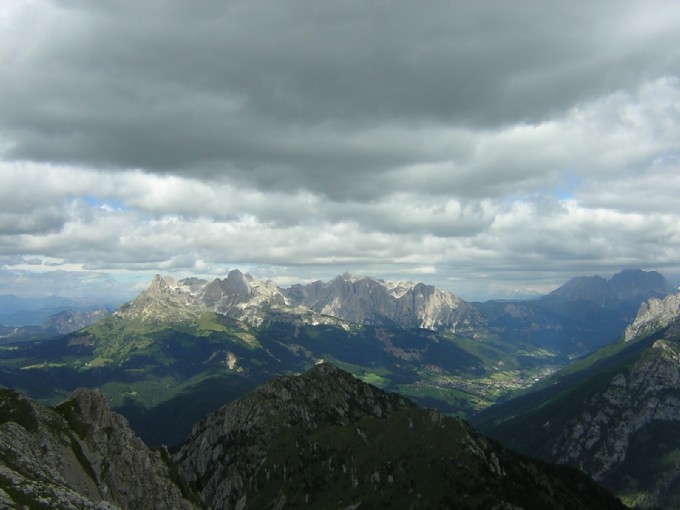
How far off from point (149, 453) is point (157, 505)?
21.4 m

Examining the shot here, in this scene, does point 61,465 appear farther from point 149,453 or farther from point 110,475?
point 149,453

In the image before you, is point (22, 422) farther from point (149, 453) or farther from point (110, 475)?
point (149, 453)

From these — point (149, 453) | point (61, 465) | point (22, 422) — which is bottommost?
point (149, 453)

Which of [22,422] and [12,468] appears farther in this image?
[22,422]

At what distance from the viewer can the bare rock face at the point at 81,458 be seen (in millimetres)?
121875

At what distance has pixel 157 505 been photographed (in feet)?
581

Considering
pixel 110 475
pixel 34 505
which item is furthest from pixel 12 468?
pixel 110 475

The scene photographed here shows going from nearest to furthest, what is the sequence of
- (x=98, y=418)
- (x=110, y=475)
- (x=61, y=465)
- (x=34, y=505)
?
(x=34, y=505)
(x=61, y=465)
(x=110, y=475)
(x=98, y=418)

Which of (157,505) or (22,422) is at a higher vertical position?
(22,422)

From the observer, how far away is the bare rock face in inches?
4798

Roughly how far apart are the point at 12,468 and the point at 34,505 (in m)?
25.7

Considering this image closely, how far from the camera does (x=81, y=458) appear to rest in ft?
543

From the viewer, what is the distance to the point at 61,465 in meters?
151

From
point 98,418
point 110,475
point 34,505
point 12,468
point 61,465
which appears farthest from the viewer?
point 98,418
